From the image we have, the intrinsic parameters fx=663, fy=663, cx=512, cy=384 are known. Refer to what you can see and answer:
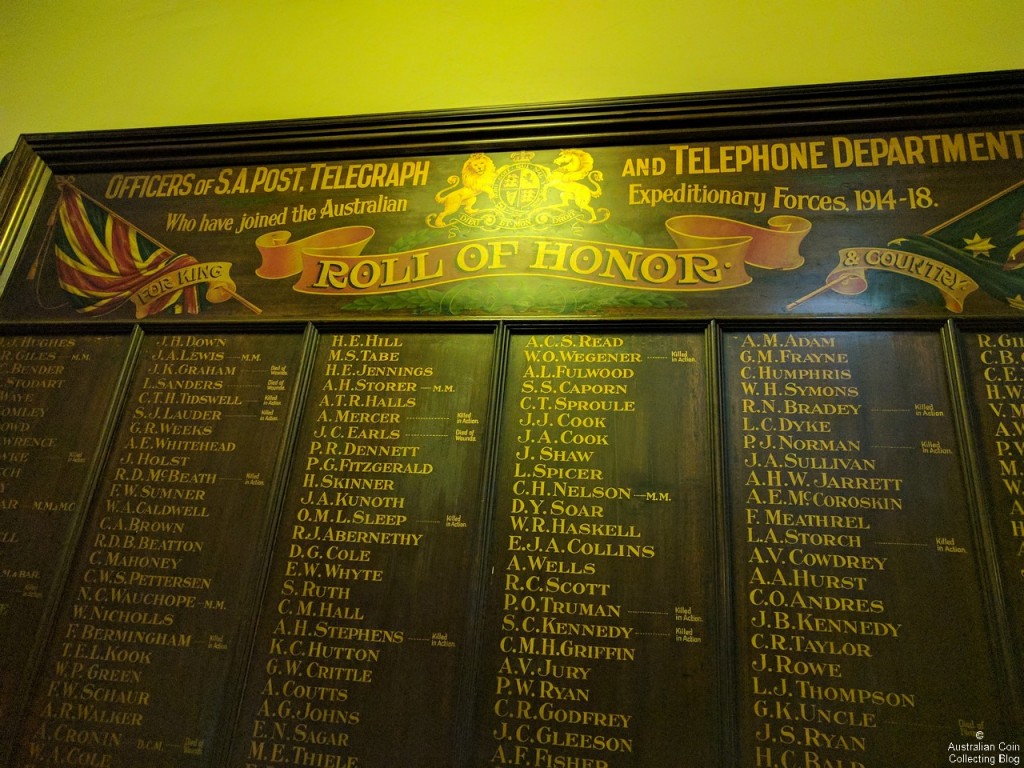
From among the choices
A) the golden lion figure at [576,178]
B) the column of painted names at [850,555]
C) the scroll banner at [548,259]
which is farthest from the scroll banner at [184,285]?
the column of painted names at [850,555]

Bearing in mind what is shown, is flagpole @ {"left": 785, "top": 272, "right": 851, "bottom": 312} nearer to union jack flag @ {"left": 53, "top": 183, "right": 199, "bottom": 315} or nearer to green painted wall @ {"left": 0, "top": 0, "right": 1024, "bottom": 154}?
green painted wall @ {"left": 0, "top": 0, "right": 1024, "bottom": 154}

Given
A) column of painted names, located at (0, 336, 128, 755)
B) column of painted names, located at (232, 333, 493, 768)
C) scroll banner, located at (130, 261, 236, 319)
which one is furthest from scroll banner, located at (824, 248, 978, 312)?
column of painted names, located at (0, 336, 128, 755)

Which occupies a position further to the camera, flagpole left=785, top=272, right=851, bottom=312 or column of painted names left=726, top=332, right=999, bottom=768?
flagpole left=785, top=272, right=851, bottom=312

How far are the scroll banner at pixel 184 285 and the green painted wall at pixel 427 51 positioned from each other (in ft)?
3.17

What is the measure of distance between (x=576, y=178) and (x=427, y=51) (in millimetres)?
1225

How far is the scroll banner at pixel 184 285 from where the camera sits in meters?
3.05

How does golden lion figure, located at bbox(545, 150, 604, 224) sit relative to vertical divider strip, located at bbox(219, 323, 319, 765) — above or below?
above

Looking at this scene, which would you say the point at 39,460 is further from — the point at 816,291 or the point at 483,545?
the point at 816,291

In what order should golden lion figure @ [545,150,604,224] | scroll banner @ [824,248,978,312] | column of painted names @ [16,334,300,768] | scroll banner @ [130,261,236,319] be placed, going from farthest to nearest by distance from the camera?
scroll banner @ [130,261,236,319], golden lion figure @ [545,150,604,224], scroll banner @ [824,248,978,312], column of painted names @ [16,334,300,768]

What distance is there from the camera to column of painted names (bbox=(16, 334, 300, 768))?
7.76 feet

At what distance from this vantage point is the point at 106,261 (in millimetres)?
3230

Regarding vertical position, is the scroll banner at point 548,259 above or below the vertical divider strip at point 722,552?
above

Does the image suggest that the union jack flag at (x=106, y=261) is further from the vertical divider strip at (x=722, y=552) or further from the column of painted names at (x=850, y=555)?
the column of painted names at (x=850, y=555)

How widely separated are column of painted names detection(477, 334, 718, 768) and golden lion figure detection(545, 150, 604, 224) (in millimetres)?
664
